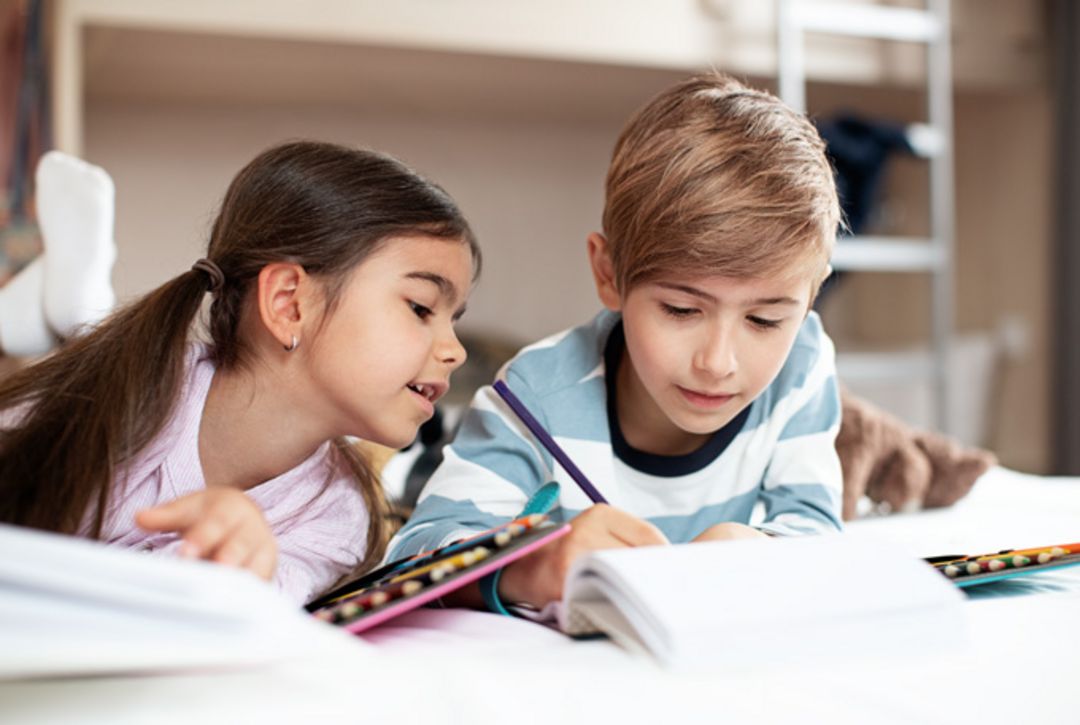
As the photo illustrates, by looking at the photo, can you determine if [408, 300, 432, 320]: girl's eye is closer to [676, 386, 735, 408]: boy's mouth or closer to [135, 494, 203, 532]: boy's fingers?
[676, 386, 735, 408]: boy's mouth

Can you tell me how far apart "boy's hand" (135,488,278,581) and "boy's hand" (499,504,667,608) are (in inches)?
6.4

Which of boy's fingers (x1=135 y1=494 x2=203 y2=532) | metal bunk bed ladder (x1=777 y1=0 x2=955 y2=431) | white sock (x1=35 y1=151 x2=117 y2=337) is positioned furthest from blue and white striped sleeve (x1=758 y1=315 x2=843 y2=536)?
metal bunk bed ladder (x1=777 y1=0 x2=955 y2=431)

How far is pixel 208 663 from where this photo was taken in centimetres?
40

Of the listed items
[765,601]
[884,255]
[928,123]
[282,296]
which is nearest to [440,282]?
[282,296]

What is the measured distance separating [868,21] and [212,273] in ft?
6.80

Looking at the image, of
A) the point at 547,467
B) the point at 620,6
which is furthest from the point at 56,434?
the point at 620,6

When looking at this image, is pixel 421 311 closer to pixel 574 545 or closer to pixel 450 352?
pixel 450 352

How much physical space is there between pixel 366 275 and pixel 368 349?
0.19ft

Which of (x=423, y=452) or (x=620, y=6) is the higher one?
(x=620, y=6)

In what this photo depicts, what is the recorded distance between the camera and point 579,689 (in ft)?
1.48

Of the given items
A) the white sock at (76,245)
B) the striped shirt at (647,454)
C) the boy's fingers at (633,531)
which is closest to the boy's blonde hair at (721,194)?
the striped shirt at (647,454)

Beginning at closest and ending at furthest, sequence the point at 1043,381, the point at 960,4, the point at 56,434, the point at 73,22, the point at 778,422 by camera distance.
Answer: the point at 56,434, the point at 778,422, the point at 73,22, the point at 960,4, the point at 1043,381

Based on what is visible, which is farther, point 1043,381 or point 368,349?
point 1043,381

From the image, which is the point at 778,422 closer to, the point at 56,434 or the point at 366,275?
the point at 366,275
